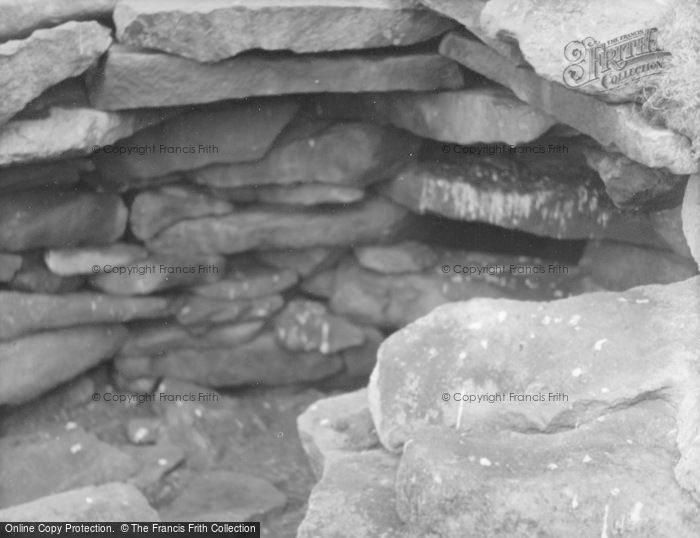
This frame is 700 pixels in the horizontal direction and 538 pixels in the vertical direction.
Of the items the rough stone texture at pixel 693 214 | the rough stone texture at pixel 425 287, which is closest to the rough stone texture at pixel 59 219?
the rough stone texture at pixel 425 287

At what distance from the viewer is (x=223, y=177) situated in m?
4.81

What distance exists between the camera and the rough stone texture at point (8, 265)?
4496 millimetres

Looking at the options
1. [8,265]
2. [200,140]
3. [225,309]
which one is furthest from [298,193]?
[8,265]

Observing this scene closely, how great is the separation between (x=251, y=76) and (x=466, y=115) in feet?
3.02

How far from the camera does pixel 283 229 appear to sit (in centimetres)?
498

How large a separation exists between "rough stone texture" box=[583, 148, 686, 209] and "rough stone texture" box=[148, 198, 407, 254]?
146cm

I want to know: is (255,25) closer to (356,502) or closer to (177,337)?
(177,337)

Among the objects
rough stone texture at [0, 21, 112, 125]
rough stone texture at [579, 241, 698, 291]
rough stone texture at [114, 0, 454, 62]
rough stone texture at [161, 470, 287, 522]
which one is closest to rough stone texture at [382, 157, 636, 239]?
rough stone texture at [579, 241, 698, 291]

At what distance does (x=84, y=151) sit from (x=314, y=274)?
152cm

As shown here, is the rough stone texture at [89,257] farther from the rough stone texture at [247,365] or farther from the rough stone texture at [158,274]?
the rough stone texture at [247,365]

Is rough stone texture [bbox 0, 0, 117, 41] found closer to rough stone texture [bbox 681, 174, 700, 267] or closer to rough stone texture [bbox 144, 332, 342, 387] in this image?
rough stone texture [bbox 144, 332, 342, 387]

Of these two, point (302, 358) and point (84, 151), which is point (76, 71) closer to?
point (84, 151)

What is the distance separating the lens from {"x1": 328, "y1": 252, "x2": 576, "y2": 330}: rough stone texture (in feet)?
16.1

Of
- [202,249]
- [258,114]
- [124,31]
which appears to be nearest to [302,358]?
[202,249]
